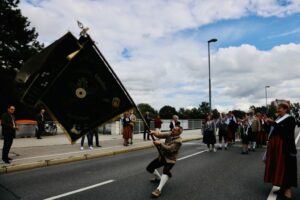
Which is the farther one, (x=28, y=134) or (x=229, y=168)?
(x=28, y=134)

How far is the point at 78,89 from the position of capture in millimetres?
5312

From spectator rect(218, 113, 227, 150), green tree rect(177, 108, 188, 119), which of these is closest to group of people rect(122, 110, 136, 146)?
spectator rect(218, 113, 227, 150)

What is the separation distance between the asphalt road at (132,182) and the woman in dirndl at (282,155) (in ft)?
1.22

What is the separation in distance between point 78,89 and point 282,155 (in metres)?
4.13

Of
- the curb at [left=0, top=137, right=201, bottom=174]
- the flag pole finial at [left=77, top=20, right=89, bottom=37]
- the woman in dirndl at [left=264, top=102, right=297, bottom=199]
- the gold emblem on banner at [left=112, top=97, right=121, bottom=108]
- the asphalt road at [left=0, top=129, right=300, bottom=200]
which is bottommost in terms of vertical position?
the asphalt road at [left=0, top=129, right=300, bottom=200]

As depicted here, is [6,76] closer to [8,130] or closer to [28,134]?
[28,134]

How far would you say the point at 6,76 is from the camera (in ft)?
105

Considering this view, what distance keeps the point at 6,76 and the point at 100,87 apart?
29.7m

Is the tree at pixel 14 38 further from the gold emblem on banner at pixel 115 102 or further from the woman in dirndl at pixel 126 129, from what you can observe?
the gold emblem on banner at pixel 115 102

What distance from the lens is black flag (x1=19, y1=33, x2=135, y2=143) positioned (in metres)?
5.04

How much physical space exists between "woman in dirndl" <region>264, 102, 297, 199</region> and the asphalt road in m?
0.37

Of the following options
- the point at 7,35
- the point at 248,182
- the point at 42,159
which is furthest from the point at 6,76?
the point at 248,182

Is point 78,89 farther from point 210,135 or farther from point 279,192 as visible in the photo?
point 210,135

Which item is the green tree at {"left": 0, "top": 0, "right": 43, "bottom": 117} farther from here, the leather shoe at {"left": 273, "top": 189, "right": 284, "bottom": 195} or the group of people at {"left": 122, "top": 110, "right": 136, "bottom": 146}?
the leather shoe at {"left": 273, "top": 189, "right": 284, "bottom": 195}
